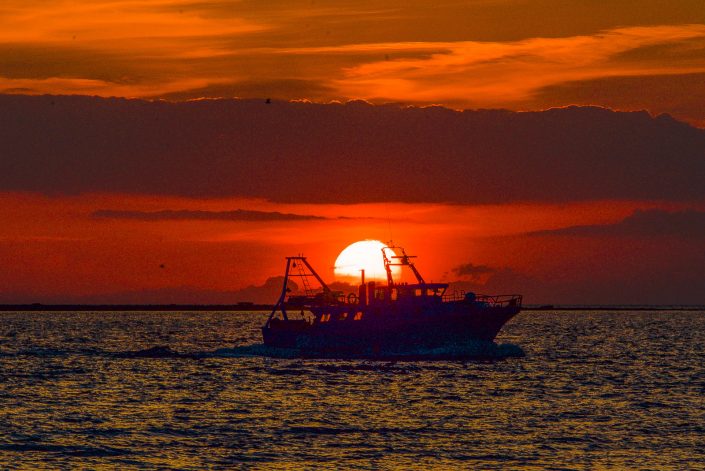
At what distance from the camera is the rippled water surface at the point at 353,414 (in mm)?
49500

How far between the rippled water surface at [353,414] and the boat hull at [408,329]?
2.06 metres

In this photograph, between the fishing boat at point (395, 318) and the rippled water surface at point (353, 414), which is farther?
the fishing boat at point (395, 318)

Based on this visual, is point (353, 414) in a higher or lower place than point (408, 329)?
lower

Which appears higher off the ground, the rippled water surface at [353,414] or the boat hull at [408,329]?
the boat hull at [408,329]

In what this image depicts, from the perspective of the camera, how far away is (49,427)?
197ft

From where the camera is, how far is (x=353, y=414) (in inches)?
2564

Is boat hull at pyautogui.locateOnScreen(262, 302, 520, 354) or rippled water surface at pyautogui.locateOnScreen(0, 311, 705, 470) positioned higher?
boat hull at pyautogui.locateOnScreen(262, 302, 520, 354)

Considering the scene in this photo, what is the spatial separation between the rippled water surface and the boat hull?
6.76 ft

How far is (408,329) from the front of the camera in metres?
104

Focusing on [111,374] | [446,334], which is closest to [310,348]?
[446,334]

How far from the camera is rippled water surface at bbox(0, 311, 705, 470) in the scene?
162 ft

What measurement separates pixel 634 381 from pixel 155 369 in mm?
44526

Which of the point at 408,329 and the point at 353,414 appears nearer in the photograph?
the point at 353,414

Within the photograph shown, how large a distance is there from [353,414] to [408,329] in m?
38.8
